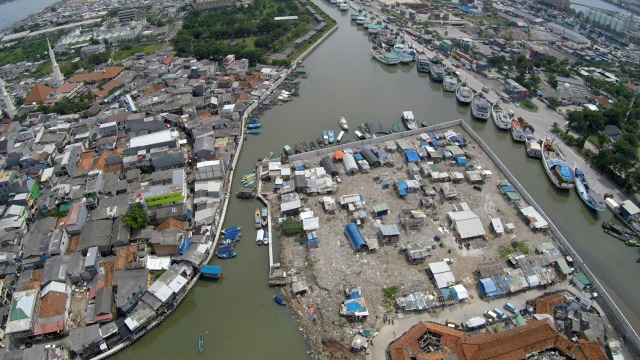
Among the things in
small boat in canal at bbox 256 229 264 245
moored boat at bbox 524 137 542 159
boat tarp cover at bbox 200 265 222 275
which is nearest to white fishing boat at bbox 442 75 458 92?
moored boat at bbox 524 137 542 159

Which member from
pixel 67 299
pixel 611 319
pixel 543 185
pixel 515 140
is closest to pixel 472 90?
pixel 515 140

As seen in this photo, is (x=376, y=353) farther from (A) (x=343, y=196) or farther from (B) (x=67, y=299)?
(B) (x=67, y=299)

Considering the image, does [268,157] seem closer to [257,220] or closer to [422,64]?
[257,220]

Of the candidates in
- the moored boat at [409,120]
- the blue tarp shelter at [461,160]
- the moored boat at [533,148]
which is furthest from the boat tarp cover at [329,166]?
the moored boat at [533,148]

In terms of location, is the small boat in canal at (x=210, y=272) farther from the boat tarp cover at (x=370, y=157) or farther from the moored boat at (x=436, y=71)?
the moored boat at (x=436, y=71)

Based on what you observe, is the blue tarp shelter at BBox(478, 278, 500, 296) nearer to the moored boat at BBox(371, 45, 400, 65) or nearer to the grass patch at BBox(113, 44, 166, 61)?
the moored boat at BBox(371, 45, 400, 65)
